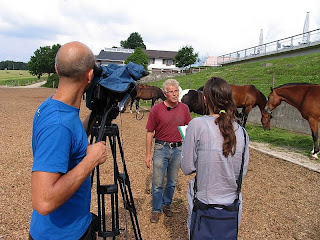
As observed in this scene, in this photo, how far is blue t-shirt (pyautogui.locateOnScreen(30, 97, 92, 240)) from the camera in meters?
1.27

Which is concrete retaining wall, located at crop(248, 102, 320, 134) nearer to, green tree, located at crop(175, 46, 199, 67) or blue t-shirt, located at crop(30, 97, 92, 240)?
blue t-shirt, located at crop(30, 97, 92, 240)

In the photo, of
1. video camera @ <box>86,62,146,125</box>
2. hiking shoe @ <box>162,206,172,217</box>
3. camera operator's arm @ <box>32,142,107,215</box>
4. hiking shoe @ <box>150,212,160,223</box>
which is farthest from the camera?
hiking shoe @ <box>162,206,172,217</box>

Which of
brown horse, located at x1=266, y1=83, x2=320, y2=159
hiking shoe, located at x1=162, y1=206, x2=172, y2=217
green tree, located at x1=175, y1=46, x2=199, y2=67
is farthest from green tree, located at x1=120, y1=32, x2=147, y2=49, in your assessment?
hiking shoe, located at x1=162, y1=206, x2=172, y2=217

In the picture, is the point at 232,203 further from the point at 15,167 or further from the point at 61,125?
the point at 15,167

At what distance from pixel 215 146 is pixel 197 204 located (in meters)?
0.46

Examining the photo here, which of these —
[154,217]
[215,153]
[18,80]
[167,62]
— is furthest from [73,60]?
[18,80]

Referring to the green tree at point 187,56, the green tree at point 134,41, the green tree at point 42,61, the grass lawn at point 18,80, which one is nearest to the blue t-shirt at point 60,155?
the green tree at point 187,56

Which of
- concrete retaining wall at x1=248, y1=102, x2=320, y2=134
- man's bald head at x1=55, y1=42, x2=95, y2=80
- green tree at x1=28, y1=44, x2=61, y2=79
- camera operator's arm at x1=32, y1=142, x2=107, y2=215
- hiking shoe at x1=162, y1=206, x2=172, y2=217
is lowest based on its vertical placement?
hiking shoe at x1=162, y1=206, x2=172, y2=217

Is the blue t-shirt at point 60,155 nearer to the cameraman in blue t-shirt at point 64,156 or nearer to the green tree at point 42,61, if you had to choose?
the cameraman in blue t-shirt at point 64,156

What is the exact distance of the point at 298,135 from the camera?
31.2ft

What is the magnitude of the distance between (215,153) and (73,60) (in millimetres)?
1155

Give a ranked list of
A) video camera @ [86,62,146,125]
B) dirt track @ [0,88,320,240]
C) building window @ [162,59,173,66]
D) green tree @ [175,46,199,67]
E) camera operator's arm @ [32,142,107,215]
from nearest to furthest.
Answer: camera operator's arm @ [32,142,107,215] → video camera @ [86,62,146,125] → dirt track @ [0,88,320,240] → green tree @ [175,46,199,67] → building window @ [162,59,173,66]

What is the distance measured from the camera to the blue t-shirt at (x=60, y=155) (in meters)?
1.27

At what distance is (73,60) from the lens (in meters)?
1.39
